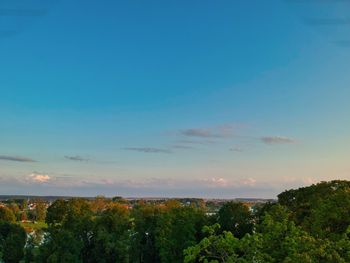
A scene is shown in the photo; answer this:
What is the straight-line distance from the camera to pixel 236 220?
6806cm

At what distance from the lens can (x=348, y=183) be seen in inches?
2164

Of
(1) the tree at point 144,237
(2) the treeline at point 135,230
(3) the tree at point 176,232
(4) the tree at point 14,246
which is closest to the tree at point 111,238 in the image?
(2) the treeline at point 135,230

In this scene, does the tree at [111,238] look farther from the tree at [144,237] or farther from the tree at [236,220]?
the tree at [236,220]

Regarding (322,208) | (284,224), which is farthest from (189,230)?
(284,224)

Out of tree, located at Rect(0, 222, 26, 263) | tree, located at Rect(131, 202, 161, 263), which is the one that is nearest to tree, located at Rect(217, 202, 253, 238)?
tree, located at Rect(131, 202, 161, 263)

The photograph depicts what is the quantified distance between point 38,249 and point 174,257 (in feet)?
60.9

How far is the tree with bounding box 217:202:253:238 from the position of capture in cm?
6794

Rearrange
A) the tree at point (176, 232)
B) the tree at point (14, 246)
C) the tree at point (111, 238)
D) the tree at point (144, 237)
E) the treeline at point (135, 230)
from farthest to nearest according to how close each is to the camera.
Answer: the tree at point (14, 246)
the tree at point (144, 237)
the tree at point (111, 238)
the tree at point (176, 232)
the treeline at point (135, 230)

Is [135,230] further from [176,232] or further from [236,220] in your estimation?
[236,220]

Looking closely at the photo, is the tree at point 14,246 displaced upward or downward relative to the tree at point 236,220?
downward

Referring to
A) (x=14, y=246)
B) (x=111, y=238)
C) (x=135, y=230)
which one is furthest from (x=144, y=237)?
(x=14, y=246)

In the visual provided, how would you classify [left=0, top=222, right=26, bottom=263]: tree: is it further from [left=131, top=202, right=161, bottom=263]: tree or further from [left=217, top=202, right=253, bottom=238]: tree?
[left=217, top=202, right=253, bottom=238]: tree

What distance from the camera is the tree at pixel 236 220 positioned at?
67938 millimetres

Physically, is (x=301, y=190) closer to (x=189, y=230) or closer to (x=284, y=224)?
(x=189, y=230)
